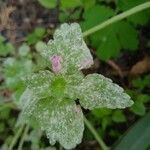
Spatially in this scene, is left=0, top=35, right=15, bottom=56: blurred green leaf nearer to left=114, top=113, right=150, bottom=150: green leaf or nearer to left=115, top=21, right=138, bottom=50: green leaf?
left=115, top=21, right=138, bottom=50: green leaf

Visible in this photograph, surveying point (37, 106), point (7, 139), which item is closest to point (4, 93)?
point (7, 139)

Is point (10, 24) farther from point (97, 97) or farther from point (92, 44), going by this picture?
point (97, 97)

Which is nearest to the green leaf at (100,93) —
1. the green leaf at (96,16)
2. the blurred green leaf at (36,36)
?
the green leaf at (96,16)

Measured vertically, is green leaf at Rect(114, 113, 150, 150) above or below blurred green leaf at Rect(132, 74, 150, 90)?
above

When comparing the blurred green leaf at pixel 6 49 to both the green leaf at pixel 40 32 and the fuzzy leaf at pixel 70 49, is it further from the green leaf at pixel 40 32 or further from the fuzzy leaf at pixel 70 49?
the fuzzy leaf at pixel 70 49

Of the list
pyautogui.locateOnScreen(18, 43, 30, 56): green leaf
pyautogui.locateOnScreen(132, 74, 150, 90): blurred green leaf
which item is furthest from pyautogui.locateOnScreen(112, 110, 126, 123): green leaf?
pyautogui.locateOnScreen(18, 43, 30, 56): green leaf

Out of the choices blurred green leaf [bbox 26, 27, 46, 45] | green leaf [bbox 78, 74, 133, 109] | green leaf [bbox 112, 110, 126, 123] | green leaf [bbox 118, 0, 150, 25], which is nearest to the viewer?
green leaf [bbox 78, 74, 133, 109]
